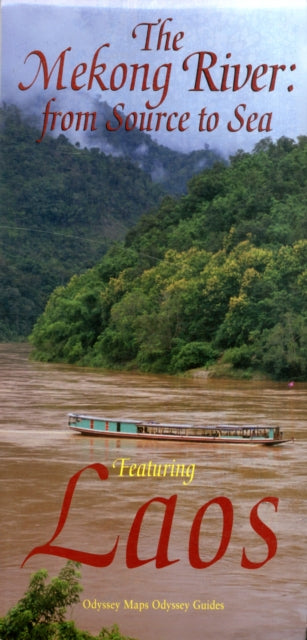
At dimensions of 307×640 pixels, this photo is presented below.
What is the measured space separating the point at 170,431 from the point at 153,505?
0.50m

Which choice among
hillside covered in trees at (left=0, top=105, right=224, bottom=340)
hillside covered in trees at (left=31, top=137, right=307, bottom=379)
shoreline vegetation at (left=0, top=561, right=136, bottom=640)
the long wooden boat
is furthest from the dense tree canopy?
shoreline vegetation at (left=0, top=561, right=136, bottom=640)

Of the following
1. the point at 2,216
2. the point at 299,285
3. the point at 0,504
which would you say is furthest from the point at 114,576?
the point at 299,285

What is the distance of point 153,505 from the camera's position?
17.1 feet

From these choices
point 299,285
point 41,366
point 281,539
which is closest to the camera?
point 281,539

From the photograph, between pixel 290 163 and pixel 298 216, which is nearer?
pixel 298 216

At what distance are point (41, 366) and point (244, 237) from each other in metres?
3.22

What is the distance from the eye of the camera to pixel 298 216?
37.4 ft

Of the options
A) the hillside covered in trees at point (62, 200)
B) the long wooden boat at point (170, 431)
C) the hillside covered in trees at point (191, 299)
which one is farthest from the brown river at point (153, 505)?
the hillside covered in trees at point (62, 200)

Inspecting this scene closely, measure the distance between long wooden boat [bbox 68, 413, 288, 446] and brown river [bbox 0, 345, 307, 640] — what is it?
5cm

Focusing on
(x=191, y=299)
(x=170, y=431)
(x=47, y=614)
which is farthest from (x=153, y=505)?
(x=191, y=299)

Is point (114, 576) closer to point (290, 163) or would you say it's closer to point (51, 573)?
point (51, 573)

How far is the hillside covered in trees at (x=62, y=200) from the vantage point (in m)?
4.94

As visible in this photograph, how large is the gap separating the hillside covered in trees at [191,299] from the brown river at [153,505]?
10.6 inches

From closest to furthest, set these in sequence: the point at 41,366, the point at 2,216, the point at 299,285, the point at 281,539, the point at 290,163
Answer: the point at 281,539 → the point at 2,216 → the point at 41,366 → the point at 299,285 → the point at 290,163
